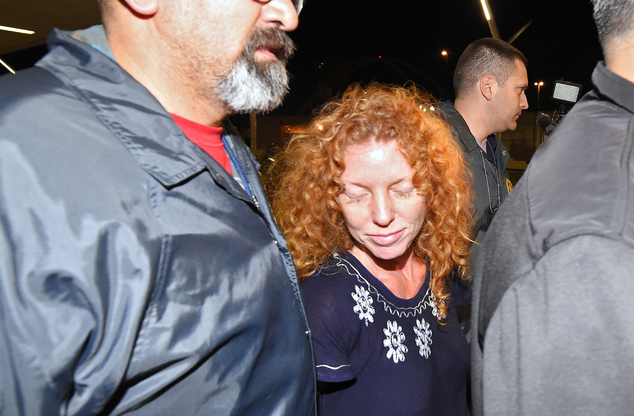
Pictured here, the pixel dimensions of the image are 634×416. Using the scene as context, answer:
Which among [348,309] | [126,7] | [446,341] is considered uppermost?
[126,7]

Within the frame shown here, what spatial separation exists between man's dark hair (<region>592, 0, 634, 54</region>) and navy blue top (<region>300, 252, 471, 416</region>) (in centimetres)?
94

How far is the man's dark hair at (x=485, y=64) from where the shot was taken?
3146mm

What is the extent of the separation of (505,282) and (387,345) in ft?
2.36

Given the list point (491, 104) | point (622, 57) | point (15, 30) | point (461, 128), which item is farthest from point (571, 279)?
point (15, 30)

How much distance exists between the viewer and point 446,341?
1.55 metres

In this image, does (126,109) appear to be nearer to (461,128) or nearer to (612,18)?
A: (612,18)

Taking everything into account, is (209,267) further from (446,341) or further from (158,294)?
(446,341)

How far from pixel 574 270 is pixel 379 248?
844 millimetres

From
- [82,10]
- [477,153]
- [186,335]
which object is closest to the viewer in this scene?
[186,335]

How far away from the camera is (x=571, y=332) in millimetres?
650

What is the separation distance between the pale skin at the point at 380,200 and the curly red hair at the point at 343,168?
3 cm

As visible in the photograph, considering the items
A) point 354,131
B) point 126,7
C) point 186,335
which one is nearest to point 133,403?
point 186,335

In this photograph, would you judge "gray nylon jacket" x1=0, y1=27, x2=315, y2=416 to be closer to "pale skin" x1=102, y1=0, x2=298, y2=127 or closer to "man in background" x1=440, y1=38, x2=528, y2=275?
"pale skin" x1=102, y1=0, x2=298, y2=127

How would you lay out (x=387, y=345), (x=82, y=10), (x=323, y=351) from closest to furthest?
(x=323, y=351), (x=387, y=345), (x=82, y=10)
